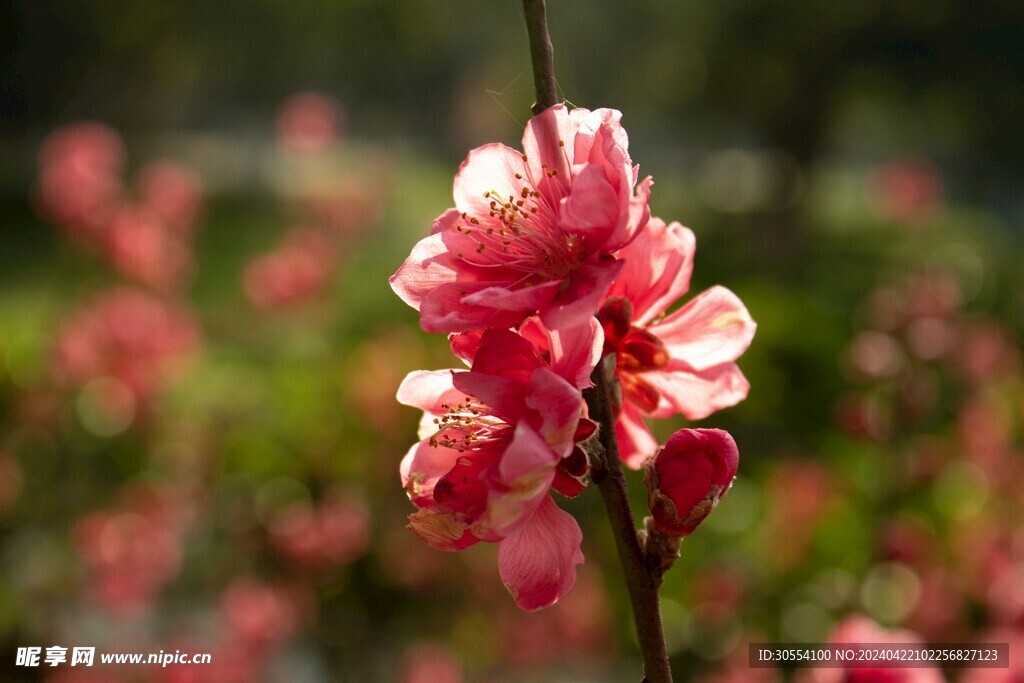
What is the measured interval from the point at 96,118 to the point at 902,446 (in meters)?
11.3

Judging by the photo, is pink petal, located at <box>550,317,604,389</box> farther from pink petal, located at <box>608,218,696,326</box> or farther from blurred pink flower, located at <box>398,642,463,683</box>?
blurred pink flower, located at <box>398,642,463,683</box>

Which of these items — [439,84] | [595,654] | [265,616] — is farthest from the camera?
[439,84]

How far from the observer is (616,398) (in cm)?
61

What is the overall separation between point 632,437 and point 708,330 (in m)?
0.09

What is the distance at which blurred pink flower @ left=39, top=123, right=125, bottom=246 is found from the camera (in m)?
2.75

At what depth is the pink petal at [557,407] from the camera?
1.62ft

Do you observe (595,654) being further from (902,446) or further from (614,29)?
(614,29)

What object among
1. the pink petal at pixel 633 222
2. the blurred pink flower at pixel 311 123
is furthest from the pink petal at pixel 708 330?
the blurred pink flower at pixel 311 123

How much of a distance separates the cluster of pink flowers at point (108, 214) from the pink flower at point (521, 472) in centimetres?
238

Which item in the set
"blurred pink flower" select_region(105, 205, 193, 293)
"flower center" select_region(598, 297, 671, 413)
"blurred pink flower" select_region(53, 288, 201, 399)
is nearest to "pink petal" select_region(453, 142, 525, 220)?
"flower center" select_region(598, 297, 671, 413)

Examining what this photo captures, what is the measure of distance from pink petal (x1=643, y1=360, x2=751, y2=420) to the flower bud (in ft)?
0.29

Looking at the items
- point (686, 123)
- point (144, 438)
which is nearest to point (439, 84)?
point (686, 123)

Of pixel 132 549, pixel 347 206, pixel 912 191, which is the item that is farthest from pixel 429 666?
pixel 912 191

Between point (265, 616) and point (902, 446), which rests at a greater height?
point (902, 446)
